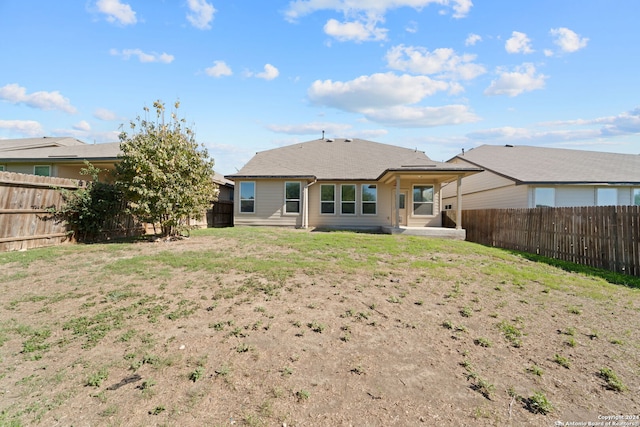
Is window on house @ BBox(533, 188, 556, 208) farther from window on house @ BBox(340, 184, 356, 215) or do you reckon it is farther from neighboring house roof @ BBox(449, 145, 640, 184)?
window on house @ BBox(340, 184, 356, 215)

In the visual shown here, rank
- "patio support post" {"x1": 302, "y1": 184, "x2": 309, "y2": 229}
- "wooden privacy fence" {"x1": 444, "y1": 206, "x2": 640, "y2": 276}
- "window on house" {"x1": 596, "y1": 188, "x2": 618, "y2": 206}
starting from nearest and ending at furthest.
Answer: "wooden privacy fence" {"x1": 444, "y1": 206, "x2": 640, "y2": 276}, "window on house" {"x1": 596, "y1": 188, "x2": 618, "y2": 206}, "patio support post" {"x1": 302, "y1": 184, "x2": 309, "y2": 229}

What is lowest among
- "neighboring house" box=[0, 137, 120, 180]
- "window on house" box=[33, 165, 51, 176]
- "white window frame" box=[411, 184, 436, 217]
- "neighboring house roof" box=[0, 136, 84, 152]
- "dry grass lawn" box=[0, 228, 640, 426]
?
"dry grass lawn" box=[0, 228, 640, 426]

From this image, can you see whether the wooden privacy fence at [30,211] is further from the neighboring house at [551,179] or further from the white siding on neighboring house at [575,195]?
the white siding on neighboring house at [575,195]

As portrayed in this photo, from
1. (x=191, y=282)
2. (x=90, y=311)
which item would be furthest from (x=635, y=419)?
(x=90, y=311)

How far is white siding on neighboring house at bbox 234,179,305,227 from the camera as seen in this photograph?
1664 centimetres

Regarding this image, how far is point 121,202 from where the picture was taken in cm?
1074

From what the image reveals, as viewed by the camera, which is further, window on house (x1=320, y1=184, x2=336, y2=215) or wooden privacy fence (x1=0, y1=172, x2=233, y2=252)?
window on house (x1=320, y1=184, x2=336, y2=215)

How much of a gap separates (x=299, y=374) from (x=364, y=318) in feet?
4.81

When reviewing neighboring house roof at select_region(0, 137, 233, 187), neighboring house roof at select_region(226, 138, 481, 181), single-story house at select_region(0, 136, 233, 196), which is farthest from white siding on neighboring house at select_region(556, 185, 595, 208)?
single-story house at select_region(0, 136, 233, 196)

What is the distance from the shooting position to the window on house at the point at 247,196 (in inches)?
664

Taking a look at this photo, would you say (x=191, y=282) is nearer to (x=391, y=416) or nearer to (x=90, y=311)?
(x=90, y=311)

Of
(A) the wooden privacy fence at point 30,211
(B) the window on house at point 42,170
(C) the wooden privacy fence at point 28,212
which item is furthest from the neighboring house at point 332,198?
(B) the window on house at point 42,170

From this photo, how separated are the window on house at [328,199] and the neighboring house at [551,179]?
339 inches

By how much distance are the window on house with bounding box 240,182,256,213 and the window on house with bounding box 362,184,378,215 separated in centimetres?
616
